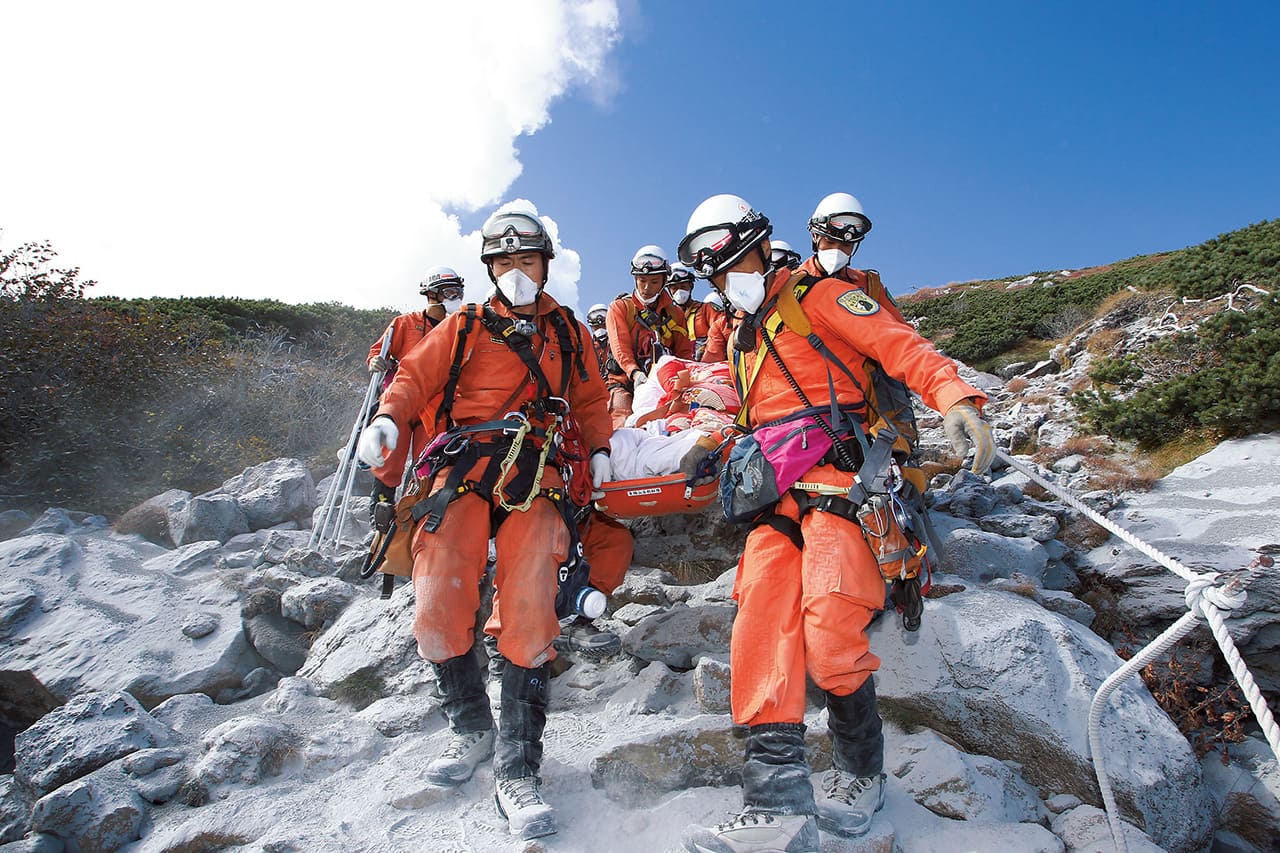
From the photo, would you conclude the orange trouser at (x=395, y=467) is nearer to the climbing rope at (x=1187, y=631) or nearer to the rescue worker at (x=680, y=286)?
the climbing rope at (x=1187, y=631)

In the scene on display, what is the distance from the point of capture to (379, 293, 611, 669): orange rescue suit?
129 inches

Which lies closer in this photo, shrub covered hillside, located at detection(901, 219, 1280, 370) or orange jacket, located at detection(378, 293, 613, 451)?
orange jacket, located at detection(378, 293, 613, 451)

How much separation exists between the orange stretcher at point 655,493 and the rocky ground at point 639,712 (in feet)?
2.17

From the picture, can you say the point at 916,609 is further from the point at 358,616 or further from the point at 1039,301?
the point at 1039,301

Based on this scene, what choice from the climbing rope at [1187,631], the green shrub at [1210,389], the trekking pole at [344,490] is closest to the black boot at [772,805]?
the climbing rope at [1187,631]

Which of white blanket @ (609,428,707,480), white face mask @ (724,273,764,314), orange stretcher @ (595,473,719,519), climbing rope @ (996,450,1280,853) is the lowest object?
climbing rope @ (996,450,1280,853)

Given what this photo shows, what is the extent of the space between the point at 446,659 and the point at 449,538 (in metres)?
0.61

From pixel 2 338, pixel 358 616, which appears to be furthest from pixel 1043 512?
pixel 2 338

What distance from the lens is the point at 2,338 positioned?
33.4 ft

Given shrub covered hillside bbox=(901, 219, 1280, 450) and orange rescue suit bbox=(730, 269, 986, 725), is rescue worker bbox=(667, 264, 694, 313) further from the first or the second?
shrub covered hillside bbox=(901, 219, 1280, 450)

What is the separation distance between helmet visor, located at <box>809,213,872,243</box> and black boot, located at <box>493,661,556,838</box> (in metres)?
4.41

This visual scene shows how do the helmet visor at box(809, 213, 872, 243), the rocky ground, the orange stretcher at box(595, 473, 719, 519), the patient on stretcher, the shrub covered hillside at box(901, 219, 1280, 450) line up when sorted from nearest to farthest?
the rocky ground < the orange stretcher at box(595, 473, 719, 519) < the patient on stretcher < the helmet visor at box(809, 213, 872, 243) < the shrub covered hillside at box(901, 219, 1280, 450)

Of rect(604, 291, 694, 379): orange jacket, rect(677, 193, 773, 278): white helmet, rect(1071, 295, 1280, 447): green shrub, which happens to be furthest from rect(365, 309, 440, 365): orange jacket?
rect(1071, 295, 1280, 447): green shrub

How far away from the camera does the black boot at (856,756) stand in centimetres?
279
